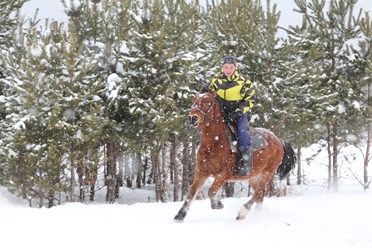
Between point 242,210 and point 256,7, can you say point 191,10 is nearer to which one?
point 256,7

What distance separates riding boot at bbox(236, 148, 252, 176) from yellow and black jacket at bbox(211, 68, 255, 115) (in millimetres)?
679

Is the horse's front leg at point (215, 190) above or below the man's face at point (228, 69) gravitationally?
below

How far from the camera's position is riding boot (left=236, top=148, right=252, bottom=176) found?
273 inches

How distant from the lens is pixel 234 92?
23.2 feet

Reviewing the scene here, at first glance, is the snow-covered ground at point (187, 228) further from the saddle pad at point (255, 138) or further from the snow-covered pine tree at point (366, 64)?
the snow-covered pine tree at point (366, 64)

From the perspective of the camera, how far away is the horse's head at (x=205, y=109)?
6.49m

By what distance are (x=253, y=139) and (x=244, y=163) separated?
75 centimetres

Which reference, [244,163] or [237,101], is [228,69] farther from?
[244,163]

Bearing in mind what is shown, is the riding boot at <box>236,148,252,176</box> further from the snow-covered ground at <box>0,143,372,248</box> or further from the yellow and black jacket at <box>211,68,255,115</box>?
the snow-covered ground at <box>0,143,372,248</box>

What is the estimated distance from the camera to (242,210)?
6.99m

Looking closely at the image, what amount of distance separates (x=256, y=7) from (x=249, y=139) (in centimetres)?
1014

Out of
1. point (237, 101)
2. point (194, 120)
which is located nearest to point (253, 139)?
point (237, 101)

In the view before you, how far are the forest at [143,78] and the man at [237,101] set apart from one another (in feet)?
19.9

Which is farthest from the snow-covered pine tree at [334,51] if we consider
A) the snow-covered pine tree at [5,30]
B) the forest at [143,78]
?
the snow-covered pine tree at [5,30]
